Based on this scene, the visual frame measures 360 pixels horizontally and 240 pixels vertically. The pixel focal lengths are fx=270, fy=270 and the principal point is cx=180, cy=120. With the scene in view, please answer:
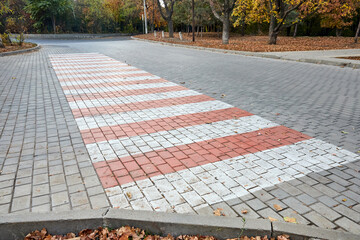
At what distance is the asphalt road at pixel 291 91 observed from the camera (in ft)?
18.0

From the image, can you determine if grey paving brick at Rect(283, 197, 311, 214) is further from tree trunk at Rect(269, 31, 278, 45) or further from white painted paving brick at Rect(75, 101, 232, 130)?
tree trunk at Rect(269, 31, 278, 45)

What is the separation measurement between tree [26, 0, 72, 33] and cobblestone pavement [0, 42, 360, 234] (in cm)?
4581

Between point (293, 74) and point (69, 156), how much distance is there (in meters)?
9.49

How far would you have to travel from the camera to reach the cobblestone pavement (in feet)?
10.2

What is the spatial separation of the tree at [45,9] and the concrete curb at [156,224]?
1987 inches

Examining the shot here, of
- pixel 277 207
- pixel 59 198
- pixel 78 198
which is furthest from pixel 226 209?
pixel 59 198

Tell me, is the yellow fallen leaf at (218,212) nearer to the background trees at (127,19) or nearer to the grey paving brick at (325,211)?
the grey paving brick at (325,211)

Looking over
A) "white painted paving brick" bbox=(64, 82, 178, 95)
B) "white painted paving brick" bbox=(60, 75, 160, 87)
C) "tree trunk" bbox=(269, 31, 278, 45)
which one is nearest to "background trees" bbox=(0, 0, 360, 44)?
"tree trunk" bbox=(269, 31, 278, 45)

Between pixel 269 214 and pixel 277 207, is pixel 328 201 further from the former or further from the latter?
pixel 269 214

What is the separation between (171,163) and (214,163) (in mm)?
638

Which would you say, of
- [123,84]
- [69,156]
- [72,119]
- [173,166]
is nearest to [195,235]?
[173,166]

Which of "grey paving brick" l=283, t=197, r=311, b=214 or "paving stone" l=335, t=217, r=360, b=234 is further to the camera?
"grey paving brick" l=283, t=197, r=311, b=214

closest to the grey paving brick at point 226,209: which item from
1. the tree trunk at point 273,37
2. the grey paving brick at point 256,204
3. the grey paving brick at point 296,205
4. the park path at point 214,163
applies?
the park path at point 214,163

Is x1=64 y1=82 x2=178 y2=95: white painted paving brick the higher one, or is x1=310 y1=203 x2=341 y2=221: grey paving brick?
x1=64 y1=82 x2=178 y2=95: white painted paving brick
